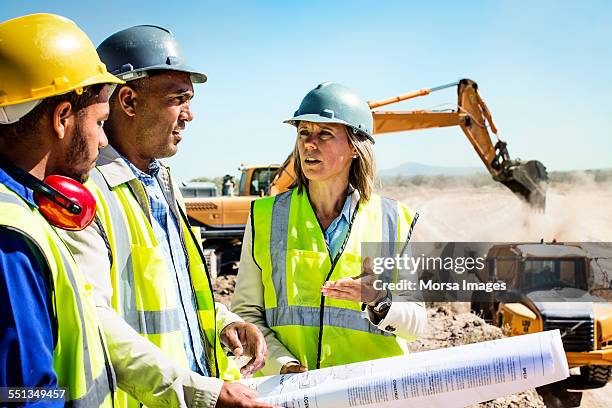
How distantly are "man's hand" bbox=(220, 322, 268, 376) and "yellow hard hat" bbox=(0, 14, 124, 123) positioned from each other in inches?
46.8

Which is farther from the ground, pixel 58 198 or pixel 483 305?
pixel 58 198

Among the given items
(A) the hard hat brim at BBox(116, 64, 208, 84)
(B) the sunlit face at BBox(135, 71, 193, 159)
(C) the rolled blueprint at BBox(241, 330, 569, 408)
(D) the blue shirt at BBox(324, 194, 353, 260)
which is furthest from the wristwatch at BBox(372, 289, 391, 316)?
(A) the hard hat brim at BBox(116, 64, 208, 84)

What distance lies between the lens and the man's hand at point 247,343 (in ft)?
7.37

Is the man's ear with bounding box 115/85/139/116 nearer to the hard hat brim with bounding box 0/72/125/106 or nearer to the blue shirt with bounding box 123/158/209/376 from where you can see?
the blue shirt with bounding box 123/158/209/376

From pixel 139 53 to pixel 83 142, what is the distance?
79 cm

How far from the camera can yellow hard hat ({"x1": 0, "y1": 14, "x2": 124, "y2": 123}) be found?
1.42m

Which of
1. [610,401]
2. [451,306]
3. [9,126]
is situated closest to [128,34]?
[9,126]

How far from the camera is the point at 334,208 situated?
2.91 metres

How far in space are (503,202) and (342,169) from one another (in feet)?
146

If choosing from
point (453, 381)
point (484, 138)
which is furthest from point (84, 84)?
point (484, 138)

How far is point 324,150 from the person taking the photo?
2822mm

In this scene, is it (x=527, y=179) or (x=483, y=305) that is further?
(x=527, y=179)

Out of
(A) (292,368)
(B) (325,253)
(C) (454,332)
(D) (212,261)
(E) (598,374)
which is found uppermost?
(B) (325,253)

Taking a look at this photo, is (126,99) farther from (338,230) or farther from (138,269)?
(338,230)
